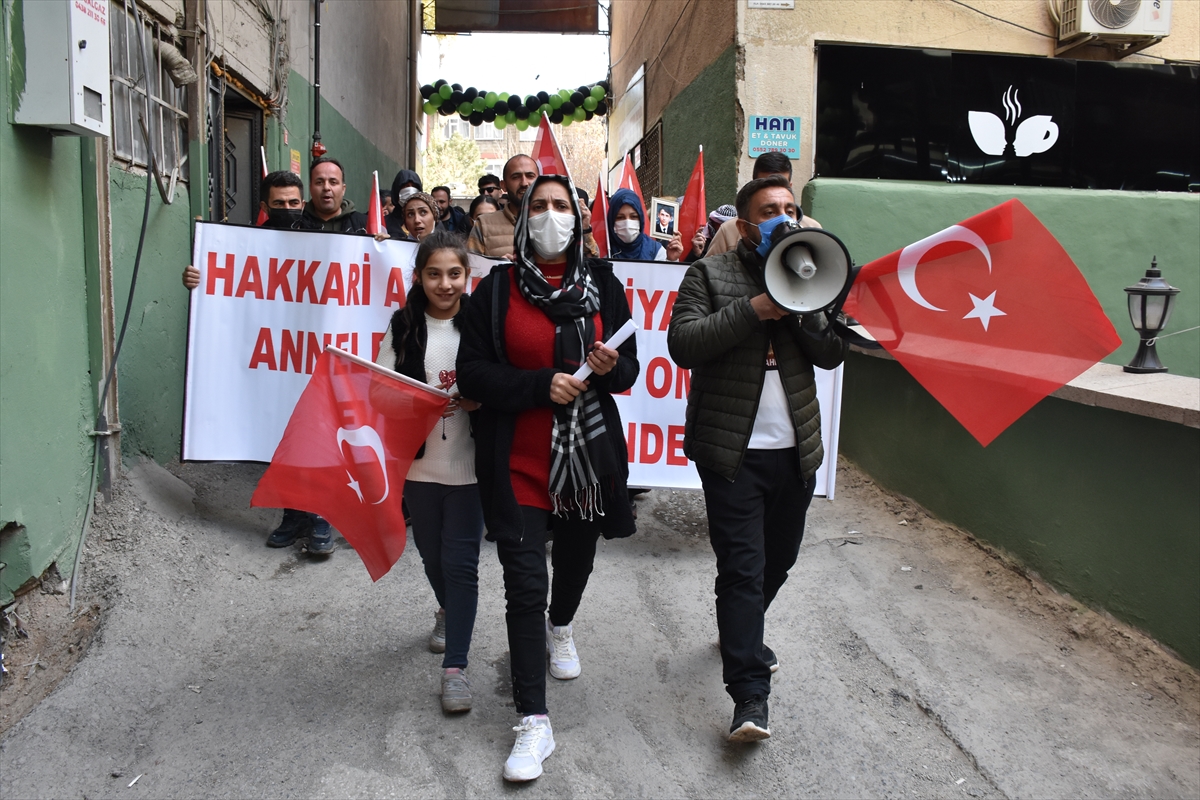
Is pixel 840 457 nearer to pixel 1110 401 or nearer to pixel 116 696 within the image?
pixel 1110 401

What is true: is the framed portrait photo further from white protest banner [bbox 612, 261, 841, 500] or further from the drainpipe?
the drainpipe

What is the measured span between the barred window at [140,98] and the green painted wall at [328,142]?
2.35 metres

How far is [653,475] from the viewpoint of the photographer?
5.38 metres

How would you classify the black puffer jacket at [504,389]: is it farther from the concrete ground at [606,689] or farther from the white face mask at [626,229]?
the white face mask at [626,229]

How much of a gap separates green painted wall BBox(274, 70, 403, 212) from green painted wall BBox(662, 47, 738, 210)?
412 cm

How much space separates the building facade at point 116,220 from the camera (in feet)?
12.1

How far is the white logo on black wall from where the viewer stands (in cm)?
915

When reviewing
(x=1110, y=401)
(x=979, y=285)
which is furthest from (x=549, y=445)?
(x=1110, y=401)

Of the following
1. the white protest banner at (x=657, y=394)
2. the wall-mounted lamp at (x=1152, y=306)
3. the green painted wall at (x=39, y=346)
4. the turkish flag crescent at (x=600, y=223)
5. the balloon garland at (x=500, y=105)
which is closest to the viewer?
the green painted wall at (x=39, y=346)

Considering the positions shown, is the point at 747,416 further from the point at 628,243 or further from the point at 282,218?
the point at 282,218

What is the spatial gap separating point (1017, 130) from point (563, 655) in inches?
309

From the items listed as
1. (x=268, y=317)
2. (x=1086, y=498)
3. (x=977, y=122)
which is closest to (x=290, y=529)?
(x=268, y=317)

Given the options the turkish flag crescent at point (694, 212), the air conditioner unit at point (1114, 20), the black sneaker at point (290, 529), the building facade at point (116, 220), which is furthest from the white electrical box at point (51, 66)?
the air conditioner unit at point (1114, 20)

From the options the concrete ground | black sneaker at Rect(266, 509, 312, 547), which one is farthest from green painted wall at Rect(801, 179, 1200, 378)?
black sneaker at Rect(266, 509, 312, 547)
